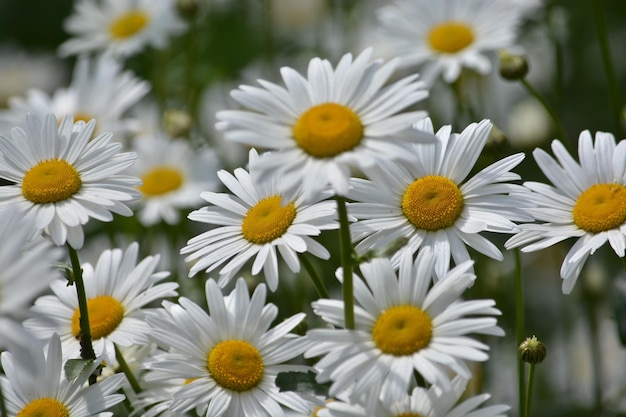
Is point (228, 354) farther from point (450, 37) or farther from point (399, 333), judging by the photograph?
point (450, 37)

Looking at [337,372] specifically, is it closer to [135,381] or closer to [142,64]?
[135,381]

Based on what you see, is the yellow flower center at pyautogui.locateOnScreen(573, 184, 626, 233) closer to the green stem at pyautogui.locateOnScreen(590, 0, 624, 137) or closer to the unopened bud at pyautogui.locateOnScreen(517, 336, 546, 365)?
the unopened bud at pyautogui.locateOnScreen(517, 336, 546, 365)

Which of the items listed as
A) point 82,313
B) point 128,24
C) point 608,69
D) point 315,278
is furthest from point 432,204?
point 128,24

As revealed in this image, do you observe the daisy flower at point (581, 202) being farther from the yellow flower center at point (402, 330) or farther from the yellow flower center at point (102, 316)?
the yellow flower center at point (102, 316)

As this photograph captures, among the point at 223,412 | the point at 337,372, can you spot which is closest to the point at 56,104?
the point at 223,412

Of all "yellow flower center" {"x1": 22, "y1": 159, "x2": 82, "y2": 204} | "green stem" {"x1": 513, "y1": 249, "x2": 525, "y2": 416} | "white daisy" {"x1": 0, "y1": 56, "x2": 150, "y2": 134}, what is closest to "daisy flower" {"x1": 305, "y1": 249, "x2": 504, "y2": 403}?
"green stem" {"x1": 513, "y1": 249, "x2": 525, "y2": 416}

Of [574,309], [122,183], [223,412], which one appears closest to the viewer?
[223,412]
